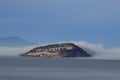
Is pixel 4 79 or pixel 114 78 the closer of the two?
pixel 4 79

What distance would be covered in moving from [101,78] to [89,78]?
83.3 inches

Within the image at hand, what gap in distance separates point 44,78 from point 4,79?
27.6ft

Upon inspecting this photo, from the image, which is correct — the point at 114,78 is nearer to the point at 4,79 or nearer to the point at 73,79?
the point at 73,79

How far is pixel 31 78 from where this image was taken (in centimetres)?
9519

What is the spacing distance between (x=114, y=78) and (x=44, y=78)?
12201mm

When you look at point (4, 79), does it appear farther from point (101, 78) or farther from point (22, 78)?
point (101, 78)

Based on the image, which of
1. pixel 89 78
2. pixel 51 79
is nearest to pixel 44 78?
pixel 51 79

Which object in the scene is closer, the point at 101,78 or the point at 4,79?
the point at 4,79

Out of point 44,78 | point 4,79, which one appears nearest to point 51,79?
point 44,78

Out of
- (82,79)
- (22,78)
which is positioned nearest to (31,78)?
(22,78)

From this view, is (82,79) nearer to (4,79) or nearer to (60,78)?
(60,78)

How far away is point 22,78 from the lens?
94875mm

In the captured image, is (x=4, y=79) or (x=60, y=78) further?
(x=60, y=78)

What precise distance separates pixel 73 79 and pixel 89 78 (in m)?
4.24
